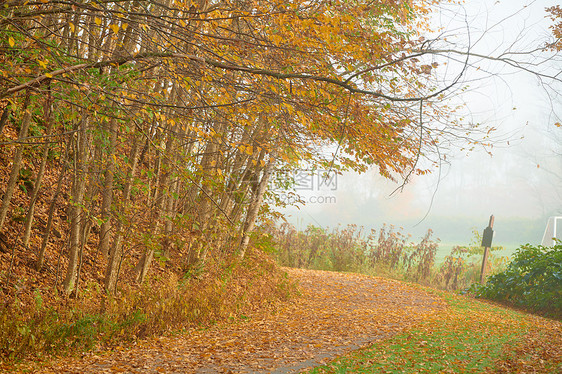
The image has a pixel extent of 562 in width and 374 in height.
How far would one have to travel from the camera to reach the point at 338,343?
6234 millimetres

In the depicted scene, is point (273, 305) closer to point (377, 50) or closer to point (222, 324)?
point (222, 324)

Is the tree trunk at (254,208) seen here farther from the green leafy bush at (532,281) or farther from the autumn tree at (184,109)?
the green leafy bush at (532,281)

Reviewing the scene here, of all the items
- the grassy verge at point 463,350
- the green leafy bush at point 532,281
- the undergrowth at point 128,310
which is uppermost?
the green leafy bush at point 532,281

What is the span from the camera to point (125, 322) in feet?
19.1

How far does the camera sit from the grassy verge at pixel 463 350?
511 cm

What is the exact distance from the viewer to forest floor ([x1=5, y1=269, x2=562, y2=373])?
4.94 meters

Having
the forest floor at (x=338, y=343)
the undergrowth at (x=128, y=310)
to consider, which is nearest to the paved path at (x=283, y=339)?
the forest floor at (x=338, y=343)

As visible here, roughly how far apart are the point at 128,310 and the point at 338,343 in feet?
9.67

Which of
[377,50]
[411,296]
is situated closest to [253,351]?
[377,50]

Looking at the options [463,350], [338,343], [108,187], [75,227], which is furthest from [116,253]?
[463,350]

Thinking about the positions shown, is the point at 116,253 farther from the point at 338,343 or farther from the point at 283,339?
the point at 338,343

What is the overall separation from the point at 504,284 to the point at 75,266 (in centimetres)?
1130

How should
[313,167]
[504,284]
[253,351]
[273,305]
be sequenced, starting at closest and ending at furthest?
[253,351], [273,305], [313,167], [504,284]

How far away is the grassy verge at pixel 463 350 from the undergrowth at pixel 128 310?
8.34 ft
